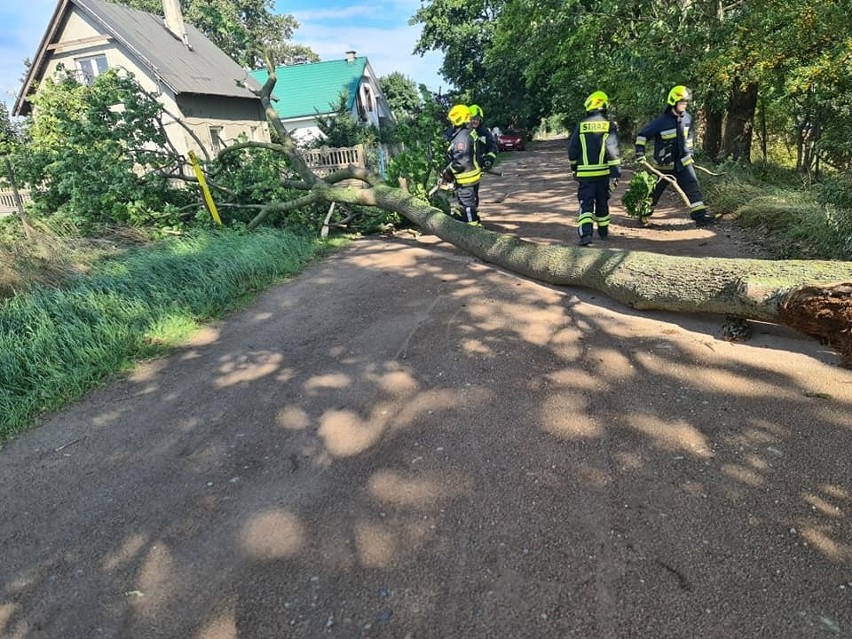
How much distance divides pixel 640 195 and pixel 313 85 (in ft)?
92.6

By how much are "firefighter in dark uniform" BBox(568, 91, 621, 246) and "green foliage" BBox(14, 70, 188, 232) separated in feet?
20.7

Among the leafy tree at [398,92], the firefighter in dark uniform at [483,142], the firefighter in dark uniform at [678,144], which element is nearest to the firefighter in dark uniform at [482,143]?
the firefighter in dark uniform at [483,142]

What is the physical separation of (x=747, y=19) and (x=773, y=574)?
917 centimetres

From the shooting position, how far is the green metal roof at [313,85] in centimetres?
2984

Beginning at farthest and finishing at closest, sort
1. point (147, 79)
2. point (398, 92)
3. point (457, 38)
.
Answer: point (398, 92) → point (457, 38) → point (147, 79)

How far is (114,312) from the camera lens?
16.9ft

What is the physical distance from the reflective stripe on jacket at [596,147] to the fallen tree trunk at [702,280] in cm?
164

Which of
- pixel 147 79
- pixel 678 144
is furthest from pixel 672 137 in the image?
pixel 147 79

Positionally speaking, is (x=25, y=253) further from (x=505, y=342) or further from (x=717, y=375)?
(x=717, y=375)

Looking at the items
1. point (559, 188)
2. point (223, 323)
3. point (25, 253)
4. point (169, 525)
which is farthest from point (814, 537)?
point (559, 188)

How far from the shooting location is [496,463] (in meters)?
2.84

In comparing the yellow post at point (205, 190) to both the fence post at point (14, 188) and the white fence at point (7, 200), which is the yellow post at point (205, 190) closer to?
the fence post at point (14, 188)

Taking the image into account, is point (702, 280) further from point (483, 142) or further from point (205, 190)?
point (205, 190)

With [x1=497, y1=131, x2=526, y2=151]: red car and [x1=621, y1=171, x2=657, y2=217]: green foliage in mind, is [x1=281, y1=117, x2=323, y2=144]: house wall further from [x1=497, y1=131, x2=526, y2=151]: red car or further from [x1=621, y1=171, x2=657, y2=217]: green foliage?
[x1=621, y1=171, x2=657, y2=217]: green foliage
